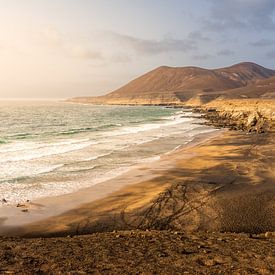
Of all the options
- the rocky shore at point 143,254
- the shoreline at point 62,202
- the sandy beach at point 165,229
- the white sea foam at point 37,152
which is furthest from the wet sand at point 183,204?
the white sea foam at point 37,152

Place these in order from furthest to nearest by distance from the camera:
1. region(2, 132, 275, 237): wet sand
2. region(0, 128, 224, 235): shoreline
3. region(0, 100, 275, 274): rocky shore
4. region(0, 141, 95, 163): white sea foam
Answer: region(0, 141, 95, 163): white sea foam, region(0, 128, 224, 235): shoreline, region(2, 132, 275, 237): wet sand, region(0, 100, 275, 274): rocky shore

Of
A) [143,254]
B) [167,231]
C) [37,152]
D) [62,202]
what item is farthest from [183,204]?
[37,152]

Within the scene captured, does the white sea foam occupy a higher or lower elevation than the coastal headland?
lower

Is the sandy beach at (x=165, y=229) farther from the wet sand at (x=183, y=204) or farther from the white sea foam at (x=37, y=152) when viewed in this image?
the white sea foam at (x=37, y=152)

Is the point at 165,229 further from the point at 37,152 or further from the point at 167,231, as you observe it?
the point at 37,152

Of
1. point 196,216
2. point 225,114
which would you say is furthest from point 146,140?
point 225,114

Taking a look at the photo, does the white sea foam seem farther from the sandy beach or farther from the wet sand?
the sandy beach

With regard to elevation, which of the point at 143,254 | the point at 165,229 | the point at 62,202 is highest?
the point at 143,254

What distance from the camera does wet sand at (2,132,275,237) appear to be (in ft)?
43.3

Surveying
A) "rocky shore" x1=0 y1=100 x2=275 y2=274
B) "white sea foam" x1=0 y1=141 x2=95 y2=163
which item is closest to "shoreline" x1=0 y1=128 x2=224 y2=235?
"rocky shore" x1=0 y1=100 x2=275 y2=274

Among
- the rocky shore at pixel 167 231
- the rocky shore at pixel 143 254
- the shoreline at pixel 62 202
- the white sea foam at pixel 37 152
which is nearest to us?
the rocky shore at pixel 143 254

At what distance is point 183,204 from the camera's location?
15492 mm

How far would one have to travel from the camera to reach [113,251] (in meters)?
9.84

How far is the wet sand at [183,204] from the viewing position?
43.3 ft
